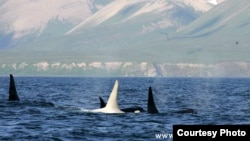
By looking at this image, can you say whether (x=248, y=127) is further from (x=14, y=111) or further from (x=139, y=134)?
(x=14, y=111)

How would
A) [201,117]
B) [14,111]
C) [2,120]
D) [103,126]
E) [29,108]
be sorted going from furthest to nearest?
[29,108]
[14,111]
[201,117]
[2,120]
[103,126]

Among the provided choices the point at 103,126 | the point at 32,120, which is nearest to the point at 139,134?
the point at 103,126

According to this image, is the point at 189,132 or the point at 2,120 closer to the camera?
the point at 189,132

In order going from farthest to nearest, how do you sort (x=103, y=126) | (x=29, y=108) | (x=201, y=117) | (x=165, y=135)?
1. (x=29, y=108)
2. (x=201, y=117)
3. (x=103, y=126)
4. (x=165, y=135)

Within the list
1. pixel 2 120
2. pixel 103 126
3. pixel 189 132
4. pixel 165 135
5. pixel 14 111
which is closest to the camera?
pixel 189 132

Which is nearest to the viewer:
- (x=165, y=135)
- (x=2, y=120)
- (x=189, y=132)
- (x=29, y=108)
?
(x=189, y=132)

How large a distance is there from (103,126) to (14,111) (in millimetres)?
12157

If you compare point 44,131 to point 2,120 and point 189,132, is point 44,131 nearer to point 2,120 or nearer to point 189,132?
point 2,120

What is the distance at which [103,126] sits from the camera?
4556cm

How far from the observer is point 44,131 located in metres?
43.0

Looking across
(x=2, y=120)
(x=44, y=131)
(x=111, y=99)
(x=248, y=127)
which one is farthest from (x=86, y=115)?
(x=248, y=127)

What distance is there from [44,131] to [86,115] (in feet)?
34.2

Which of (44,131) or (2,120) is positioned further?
(2,120)

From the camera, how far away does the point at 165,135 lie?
40906 millimetres
